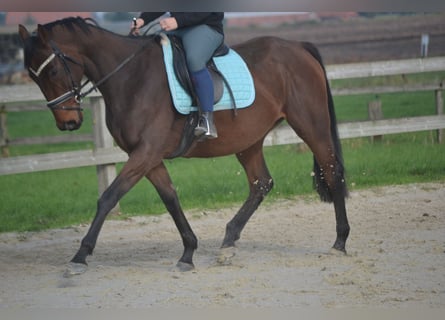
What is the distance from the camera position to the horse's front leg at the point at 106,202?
5031 millimetres

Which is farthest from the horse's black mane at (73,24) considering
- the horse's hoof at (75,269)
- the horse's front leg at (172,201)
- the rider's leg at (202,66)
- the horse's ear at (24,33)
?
the horse's hoof at (75,269)

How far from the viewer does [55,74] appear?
4.93 meters

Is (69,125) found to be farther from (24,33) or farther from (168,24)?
(168,24)

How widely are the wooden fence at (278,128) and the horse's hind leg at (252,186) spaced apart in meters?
1.74

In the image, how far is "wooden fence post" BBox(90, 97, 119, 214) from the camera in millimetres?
7688

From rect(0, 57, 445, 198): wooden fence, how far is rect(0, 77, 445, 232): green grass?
0.23 metres

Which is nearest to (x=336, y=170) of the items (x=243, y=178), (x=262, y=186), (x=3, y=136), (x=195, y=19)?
(x=262, y=186)

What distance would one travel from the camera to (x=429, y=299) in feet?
13.8

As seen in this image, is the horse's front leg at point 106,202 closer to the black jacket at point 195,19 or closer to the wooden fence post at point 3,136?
the black jacket at point 195,19

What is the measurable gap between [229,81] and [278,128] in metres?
3.31

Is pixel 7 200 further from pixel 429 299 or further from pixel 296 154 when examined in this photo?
pixel 429 299

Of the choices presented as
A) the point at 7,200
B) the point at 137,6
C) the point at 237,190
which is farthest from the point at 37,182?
the point at 137,6

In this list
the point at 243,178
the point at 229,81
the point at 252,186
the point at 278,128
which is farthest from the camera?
the point at 243,178

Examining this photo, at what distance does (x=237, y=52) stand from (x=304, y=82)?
581 millimetres
